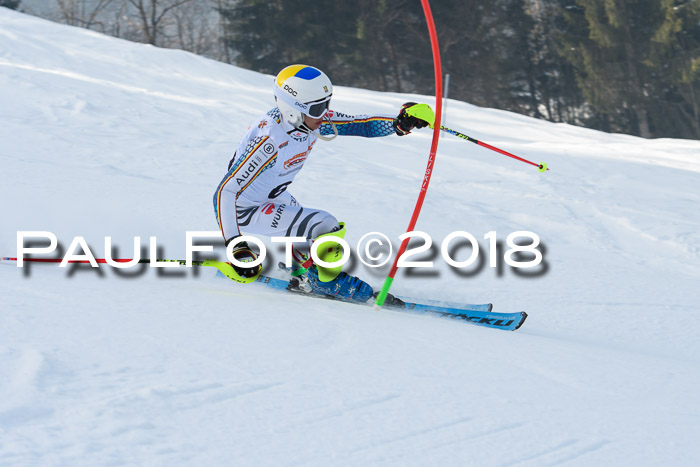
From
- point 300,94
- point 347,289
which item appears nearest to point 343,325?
point 347,289

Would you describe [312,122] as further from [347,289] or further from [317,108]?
[347,289]

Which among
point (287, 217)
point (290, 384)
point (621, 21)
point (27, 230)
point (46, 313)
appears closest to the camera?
point (290, 384)

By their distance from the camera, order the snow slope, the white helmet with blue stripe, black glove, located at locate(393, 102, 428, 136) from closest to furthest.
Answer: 1. the snow slope
2. the white helmet with blue stripe
3. black glove, located at locate(393, 102, 428, 136)

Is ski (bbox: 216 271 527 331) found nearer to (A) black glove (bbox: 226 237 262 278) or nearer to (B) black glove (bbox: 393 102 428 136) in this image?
(A) black glove (bbox: 226 237 262 278)

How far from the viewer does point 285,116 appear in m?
3.89

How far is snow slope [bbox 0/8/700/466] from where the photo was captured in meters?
2.07

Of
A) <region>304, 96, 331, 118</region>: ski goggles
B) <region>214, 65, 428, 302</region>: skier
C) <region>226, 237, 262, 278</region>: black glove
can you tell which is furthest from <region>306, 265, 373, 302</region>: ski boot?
<region>304, 96, 331, 118</region>: ski goggles

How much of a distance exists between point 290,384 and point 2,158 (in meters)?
4.93

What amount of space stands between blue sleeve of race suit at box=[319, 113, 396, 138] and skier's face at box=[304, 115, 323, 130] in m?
0.35

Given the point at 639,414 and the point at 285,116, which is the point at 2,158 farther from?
the point at 639,414

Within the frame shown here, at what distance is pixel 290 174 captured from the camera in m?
4.14

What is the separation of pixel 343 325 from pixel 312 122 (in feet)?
4.15

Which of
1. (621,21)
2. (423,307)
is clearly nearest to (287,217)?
(423,307)

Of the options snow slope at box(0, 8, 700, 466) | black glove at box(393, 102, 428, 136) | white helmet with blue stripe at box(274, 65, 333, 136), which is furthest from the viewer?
black glove at box(393, 102, 428, 136)
